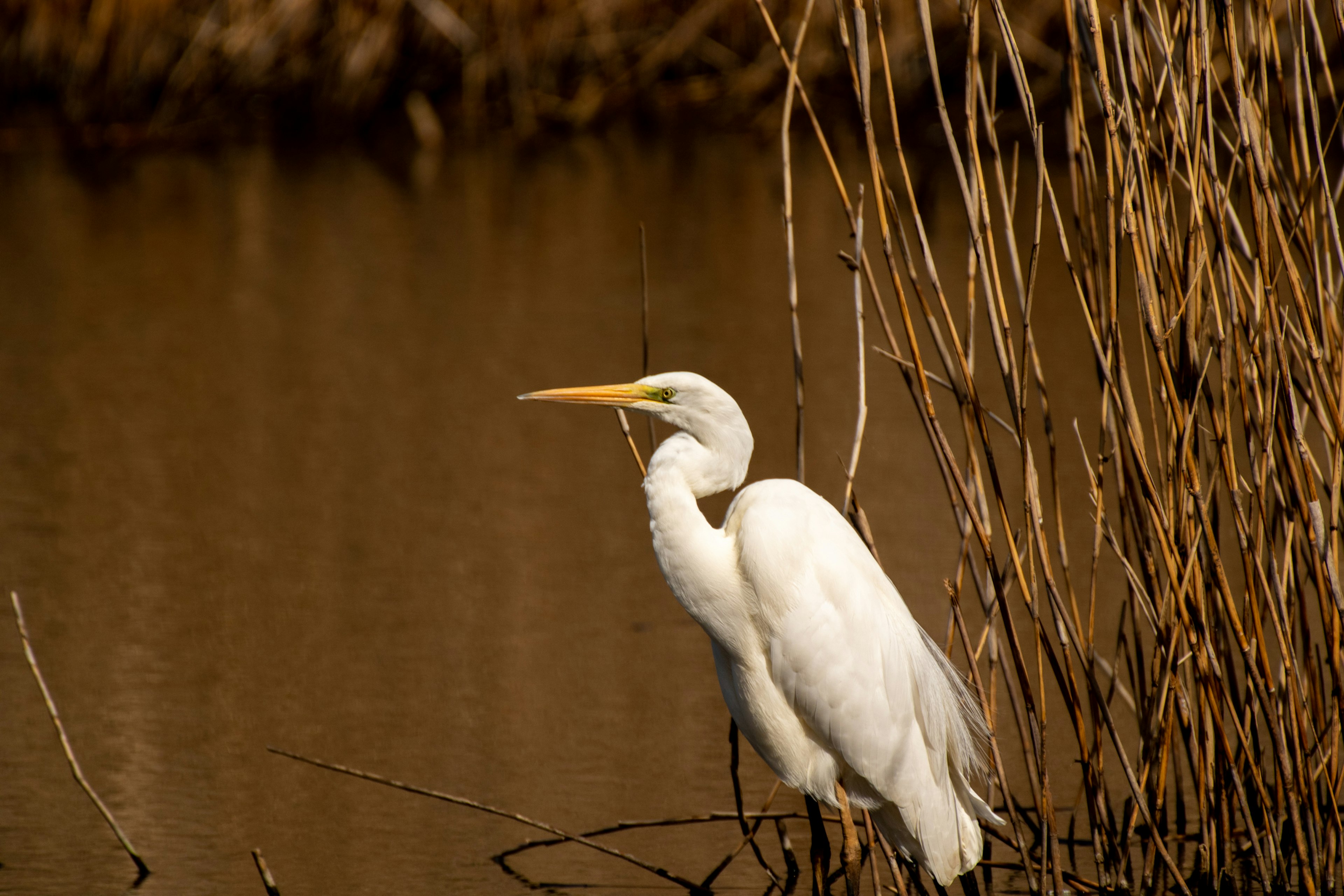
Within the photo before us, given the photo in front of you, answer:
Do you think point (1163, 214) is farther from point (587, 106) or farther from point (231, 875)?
point (587, 106)

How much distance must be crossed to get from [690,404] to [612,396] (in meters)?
0.09

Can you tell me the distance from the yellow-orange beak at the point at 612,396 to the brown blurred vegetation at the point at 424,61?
541 cm

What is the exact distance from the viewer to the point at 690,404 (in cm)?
184

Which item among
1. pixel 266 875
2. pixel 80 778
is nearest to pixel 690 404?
pixel 266 875

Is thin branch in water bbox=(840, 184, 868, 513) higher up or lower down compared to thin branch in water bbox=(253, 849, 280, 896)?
higher up

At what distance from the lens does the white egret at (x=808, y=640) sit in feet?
6.05

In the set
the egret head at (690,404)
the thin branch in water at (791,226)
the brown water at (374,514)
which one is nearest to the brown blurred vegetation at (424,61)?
the brown water at (374,514)

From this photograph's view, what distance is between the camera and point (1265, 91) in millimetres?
1745

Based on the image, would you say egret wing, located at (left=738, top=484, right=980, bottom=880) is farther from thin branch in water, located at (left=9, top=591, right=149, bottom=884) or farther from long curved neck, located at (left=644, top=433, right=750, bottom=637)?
thin branch in water, located at (left=9, top=591, right=149, bottom=884)

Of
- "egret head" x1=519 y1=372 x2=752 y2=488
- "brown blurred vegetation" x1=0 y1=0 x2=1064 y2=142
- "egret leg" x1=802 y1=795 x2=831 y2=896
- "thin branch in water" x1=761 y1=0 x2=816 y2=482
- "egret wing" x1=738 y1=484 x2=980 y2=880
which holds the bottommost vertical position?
"egret leg" x1=802 y1=795 x2=831 y2=896

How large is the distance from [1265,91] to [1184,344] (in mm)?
295

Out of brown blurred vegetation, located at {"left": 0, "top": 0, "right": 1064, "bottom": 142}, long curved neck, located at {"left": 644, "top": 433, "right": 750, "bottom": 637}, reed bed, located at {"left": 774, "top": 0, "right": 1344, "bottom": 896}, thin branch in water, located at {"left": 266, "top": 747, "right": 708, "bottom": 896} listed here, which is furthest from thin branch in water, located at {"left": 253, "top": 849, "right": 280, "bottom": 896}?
brown blurred vegetation, located at {"left": 0, "top": 0, "right": 1064, "bottom": 142}

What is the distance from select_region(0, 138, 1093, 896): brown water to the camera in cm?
233

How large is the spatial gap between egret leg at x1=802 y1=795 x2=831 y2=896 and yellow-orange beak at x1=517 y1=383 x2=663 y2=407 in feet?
1.81
